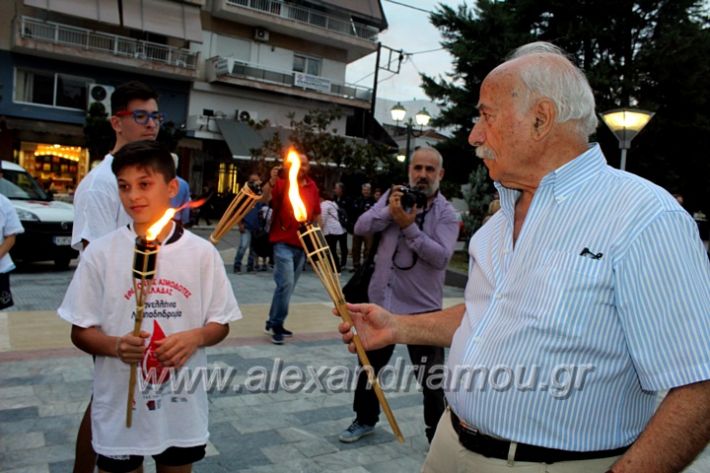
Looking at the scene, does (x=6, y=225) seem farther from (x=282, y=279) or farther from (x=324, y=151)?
(x=324, y=151)

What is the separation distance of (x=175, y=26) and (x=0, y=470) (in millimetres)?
25323

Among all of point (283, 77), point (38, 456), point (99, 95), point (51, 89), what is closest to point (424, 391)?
point (38, 456)

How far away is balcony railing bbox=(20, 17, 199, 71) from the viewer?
76.6 ft

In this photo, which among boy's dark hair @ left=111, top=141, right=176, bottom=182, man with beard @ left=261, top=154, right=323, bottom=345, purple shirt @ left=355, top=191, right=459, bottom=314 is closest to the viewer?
boy's dark hair @ left=111, top=141, right=176, bottom=182

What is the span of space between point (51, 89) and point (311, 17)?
12499 mm

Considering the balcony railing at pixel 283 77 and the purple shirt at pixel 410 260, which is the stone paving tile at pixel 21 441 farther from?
the balcony railing at pixel 283 77

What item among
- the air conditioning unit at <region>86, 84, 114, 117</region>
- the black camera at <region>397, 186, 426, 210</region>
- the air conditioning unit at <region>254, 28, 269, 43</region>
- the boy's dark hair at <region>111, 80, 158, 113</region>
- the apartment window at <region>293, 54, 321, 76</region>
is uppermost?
the air conditioning unit at <region>254, 28, 269, 43</region>

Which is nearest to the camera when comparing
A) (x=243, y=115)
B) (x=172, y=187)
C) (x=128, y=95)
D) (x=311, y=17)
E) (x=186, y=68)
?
(x=172, y=187)

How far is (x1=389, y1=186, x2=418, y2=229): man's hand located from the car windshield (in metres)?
9.59

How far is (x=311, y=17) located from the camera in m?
29.9

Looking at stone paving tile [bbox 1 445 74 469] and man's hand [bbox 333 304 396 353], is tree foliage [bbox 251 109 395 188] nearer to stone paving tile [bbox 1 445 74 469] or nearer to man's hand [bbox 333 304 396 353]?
stone paving tile [bbox 1 445 74 469]

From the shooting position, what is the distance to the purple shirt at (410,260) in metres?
4.12

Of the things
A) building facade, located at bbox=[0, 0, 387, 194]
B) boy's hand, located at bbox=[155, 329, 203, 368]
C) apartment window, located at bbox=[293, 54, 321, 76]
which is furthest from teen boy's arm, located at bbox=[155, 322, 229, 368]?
apartment window, located at bbox=[293, 54, 321, 76]

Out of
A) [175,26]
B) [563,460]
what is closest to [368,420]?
[563,460]
